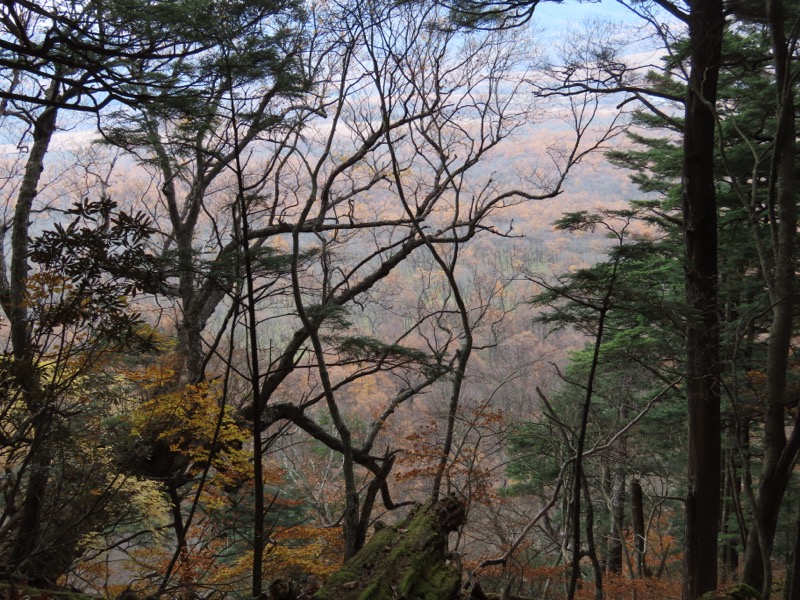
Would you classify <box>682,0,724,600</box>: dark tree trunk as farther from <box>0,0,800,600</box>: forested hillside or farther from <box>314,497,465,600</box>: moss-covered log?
<box>314,497,465,600</box>: moss-covered log

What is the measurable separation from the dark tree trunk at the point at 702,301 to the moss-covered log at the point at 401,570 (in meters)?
2.83

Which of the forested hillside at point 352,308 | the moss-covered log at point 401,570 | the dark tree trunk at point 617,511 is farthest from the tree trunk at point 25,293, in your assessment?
the dark tree trunk at point 617,511

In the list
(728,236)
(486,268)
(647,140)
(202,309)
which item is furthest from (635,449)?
(486,268)

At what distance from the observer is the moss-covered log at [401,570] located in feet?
5.95

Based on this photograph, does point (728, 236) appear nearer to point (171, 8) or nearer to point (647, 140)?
point (647, 140)

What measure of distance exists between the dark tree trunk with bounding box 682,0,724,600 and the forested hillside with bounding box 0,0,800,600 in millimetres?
21

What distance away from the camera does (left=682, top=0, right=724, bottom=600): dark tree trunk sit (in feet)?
14.3

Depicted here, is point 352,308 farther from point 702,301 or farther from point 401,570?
point 401,570

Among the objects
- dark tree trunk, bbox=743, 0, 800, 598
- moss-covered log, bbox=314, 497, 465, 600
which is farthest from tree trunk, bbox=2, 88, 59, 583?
dark tree trunk, bbox=743, 0, 800, 598

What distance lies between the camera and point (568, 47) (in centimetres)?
722

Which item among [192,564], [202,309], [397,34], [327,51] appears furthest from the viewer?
[202,309]

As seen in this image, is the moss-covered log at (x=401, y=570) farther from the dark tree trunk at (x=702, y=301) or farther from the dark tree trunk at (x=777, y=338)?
the dark tree trunk at (x=702, y=301)

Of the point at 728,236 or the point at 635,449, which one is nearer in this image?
the point at 728,236

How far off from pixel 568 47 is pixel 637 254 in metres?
3.31
